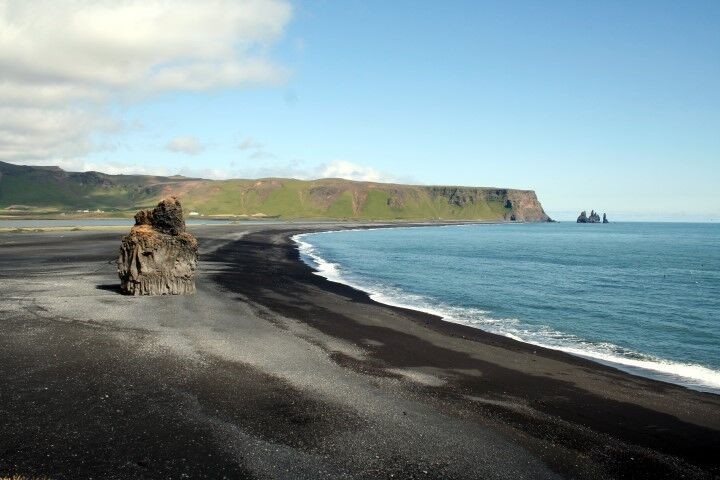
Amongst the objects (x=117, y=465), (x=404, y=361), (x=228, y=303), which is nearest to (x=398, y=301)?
(x=228, y=303)

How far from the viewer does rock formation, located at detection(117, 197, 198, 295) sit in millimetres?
27203

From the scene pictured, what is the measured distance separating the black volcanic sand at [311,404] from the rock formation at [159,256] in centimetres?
373

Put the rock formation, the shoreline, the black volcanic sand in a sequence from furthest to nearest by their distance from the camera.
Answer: the rock formation, the shoreline, the black volcanic sand

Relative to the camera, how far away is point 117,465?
940 centimetres

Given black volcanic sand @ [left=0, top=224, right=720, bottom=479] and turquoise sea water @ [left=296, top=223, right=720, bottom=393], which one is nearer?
black volcanic sand @ [left=0, top=224, right=720, bottom=479]

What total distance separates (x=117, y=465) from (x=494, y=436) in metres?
8.48

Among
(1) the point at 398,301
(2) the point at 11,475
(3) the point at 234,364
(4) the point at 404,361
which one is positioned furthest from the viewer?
(1) the point at 398,301

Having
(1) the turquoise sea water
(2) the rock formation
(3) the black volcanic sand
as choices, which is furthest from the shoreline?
(2) the rock formation

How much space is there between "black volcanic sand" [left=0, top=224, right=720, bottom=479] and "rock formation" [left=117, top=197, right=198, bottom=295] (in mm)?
3725

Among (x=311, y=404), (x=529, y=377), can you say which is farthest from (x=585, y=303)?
(x=311, y=404)

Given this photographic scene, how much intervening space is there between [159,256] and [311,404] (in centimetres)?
1827

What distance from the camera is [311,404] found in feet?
42.8

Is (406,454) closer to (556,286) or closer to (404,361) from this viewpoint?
(404,361)

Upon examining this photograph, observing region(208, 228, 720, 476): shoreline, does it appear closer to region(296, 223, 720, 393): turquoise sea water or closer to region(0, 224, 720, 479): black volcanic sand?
region(0, 224, 720, 479): black volcanic sand
